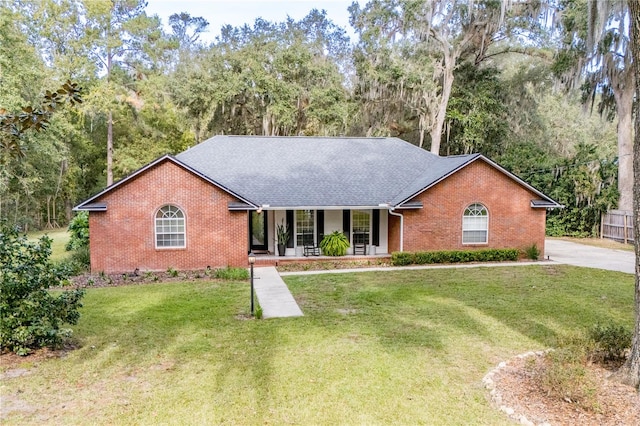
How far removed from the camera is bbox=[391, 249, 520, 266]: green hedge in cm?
1534

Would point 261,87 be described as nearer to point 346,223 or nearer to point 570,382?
point 346,223

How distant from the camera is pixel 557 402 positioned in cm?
486

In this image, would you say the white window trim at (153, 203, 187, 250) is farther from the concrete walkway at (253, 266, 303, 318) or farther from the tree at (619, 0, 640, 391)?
the tree at (619, 0, 640, 391)

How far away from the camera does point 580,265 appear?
1508 cm

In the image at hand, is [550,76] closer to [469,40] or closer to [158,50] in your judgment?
[469,40]

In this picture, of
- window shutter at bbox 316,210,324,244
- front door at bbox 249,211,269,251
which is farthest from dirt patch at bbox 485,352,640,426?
front door at bbox 249,211,269,251

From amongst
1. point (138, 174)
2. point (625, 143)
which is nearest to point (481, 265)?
point (138, 174)

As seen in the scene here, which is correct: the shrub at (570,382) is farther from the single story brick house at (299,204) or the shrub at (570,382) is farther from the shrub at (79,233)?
the shrub at (79,233)

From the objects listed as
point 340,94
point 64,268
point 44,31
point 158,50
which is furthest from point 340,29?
point 64,268

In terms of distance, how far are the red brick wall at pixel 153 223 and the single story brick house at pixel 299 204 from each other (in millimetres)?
32

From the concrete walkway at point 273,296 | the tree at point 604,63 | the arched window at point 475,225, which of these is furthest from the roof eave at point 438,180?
the tree at point 604,63

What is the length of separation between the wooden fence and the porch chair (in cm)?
1470

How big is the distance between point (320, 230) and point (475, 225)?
18.9 feet

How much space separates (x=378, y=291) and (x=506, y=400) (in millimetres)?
6231
